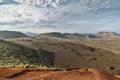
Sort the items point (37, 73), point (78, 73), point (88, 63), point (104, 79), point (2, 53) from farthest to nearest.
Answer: point (88, 63) → point (2, 53) → point (37, 73) → point (78, 73) → point (104, 79)

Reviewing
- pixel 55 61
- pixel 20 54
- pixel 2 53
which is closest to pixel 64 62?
pixel 55 61

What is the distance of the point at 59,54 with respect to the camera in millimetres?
119188

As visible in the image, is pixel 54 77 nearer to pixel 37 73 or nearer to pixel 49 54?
pixel 37 73

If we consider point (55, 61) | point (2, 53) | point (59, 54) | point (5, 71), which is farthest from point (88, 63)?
point (5, 71)

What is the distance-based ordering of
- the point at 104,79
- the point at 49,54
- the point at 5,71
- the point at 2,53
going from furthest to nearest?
1. the point at 49,54
2. the point at 2,53
3. the point at 5,71
4. the point at 104,79

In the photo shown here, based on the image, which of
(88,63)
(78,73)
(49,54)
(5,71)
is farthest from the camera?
(49,54)

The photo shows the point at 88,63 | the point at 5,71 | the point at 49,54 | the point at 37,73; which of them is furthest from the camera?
the point at 49,54

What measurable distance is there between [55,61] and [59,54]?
16.4 m

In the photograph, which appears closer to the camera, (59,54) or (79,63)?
(79,63)

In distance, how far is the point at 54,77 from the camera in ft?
76.3

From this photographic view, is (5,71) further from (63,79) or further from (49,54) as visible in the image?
(49,54)

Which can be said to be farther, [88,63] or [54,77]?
[88,63]

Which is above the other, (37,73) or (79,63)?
(37,73)

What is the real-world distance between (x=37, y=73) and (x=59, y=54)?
304ft
